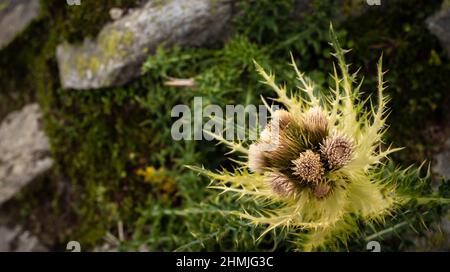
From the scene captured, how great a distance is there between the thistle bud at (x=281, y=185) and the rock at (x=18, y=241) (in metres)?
2.17

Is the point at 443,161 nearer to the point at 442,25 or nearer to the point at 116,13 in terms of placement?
the point at 442,25

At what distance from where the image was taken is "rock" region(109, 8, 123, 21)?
333cm

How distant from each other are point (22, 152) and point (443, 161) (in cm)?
281

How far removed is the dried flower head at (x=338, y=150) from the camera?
1991 millimetres

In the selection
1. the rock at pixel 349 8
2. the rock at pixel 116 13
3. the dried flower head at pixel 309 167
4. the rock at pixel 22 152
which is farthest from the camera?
the rock at pixel 22 152

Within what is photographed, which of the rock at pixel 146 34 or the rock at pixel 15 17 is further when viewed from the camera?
the rock at pixel 15 17

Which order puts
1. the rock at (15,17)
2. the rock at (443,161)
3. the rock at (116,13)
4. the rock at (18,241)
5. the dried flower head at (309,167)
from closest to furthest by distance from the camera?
the dried flower head at (309,167) → the rock at (443,161) → the rock at (116,13) → the rock at (18,241) → the rock at (15,17)

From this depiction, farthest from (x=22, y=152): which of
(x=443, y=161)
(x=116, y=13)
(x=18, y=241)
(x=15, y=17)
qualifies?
(x=443, y=161)

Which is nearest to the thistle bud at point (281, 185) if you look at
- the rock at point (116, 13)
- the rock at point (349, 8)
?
the rock at point (349, 8)

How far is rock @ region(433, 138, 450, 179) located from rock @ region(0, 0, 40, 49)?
9.53 ft

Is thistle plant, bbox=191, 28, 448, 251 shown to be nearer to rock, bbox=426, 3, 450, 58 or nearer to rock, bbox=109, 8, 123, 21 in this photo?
rock, bbox=426, 3, 450, 58

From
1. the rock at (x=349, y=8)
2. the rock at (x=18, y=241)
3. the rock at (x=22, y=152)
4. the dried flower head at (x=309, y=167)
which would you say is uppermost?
the dried flower head at (x=309, y=167)

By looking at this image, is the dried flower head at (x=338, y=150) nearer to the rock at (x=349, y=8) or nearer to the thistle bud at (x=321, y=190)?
the thistle bud at (x=321, y=190)
